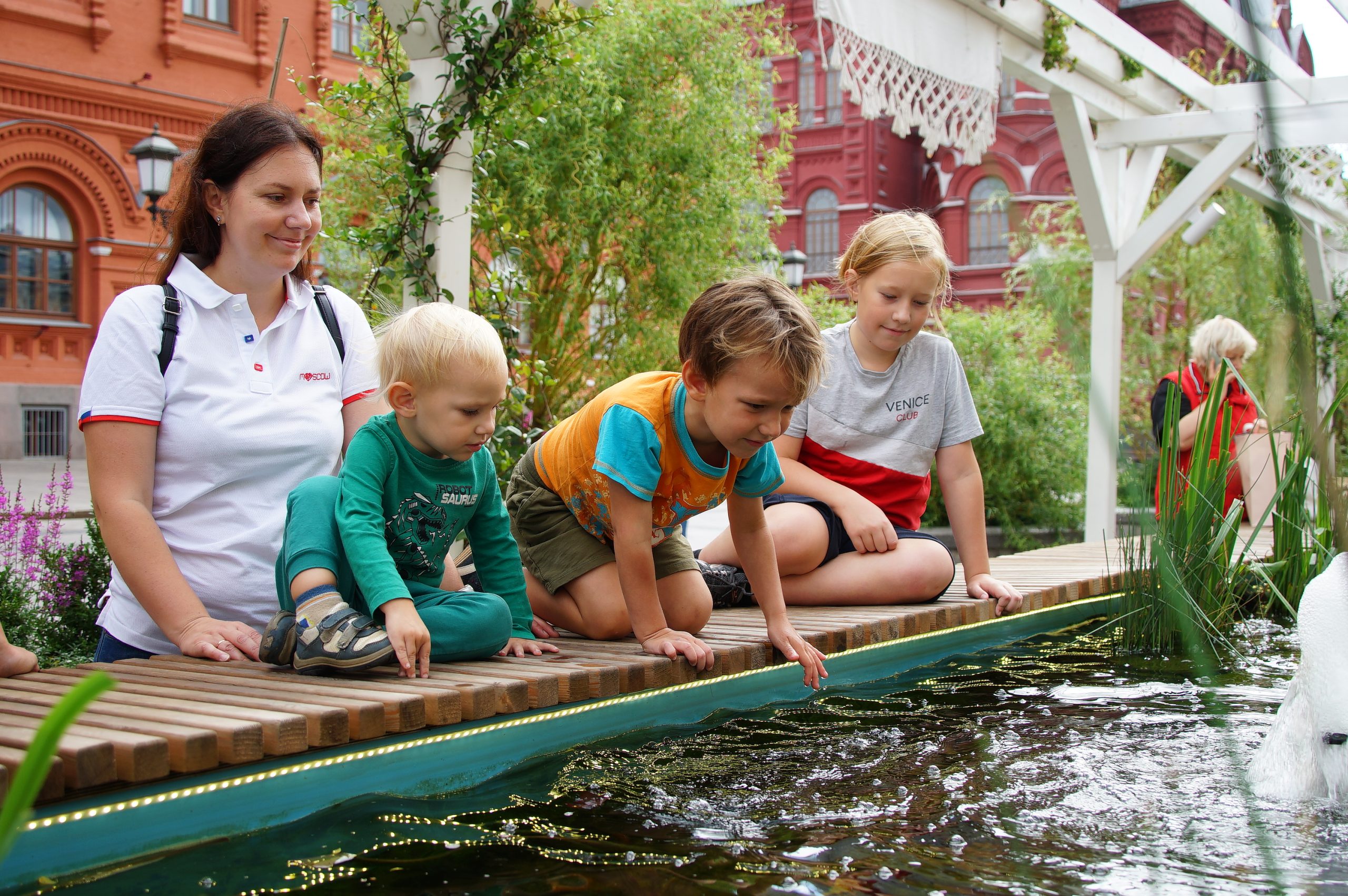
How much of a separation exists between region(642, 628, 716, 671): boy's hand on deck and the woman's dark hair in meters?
1.19

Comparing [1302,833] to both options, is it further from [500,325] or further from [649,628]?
[500,325]

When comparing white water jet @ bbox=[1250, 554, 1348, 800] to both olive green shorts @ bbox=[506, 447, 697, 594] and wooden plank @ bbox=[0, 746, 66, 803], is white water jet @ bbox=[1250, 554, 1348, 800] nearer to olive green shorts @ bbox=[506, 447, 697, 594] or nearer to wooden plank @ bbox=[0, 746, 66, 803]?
olive green shorts @ bbox=[506, 447, 697, 594]

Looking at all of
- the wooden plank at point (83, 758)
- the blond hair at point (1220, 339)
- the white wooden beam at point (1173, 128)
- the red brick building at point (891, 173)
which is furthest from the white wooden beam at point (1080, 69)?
the red brick building at point (891, 173)

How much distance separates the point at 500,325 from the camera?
429 centimetres

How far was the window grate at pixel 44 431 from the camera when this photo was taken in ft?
52.7

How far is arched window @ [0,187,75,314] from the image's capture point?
53.8ft

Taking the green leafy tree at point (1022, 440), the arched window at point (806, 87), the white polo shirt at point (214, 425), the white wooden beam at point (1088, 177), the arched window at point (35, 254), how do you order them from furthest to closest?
the arched window at point (806, 87), the arched window at point (35, 254), the green leafy tree at point (1022, 440), the white wooden beam at point (1088, 177), the white polo shirt at point (214, 425)

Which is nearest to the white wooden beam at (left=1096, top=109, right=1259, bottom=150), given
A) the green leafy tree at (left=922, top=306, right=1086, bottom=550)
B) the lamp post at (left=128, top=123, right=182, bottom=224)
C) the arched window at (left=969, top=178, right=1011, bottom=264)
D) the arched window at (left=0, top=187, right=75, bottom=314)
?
the green leafy tree at (left=922, top=306, right=1086, bottom=550)

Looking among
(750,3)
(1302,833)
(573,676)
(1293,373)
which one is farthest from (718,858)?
(750,3)

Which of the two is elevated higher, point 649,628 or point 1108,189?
point 1108,189

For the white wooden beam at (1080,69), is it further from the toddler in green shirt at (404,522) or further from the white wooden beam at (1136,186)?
the toddler in green shirt at (404,522)

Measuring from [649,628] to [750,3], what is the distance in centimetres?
1073

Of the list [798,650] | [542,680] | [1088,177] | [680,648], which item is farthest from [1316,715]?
[1088,177]

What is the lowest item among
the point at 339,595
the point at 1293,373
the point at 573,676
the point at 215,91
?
the point at 573,676
